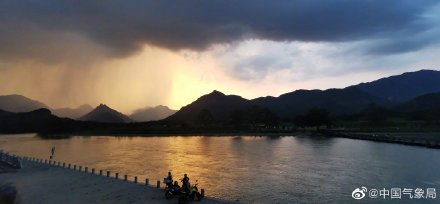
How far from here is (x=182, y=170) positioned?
61562 mm

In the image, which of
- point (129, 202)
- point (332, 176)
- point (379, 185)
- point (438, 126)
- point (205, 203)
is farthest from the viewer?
point (438, 126)

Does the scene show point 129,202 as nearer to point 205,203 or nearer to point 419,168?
point 205,203

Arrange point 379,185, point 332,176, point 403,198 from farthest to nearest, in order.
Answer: point 332,176, point 379,185, point 403,198

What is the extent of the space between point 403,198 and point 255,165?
31.0m

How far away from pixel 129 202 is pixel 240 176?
80.8 ft

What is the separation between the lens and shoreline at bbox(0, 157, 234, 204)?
3206cm

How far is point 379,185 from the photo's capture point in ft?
148

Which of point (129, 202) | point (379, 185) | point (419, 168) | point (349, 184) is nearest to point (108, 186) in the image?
point (129, 202)

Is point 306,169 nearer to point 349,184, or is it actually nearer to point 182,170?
point 349,184

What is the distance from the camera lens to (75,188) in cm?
3781

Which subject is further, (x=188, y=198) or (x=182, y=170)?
(x=182, y=170)

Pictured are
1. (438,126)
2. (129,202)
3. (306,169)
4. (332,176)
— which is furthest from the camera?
(438,126)

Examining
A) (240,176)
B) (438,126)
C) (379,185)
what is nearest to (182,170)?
(240,176)

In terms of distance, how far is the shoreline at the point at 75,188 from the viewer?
32.1m
